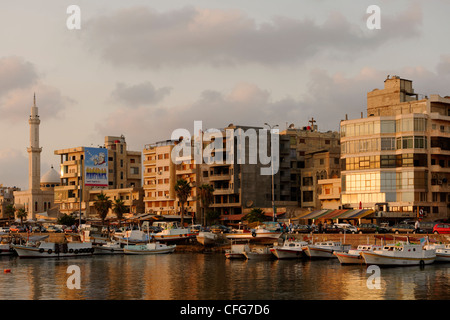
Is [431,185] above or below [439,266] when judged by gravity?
above

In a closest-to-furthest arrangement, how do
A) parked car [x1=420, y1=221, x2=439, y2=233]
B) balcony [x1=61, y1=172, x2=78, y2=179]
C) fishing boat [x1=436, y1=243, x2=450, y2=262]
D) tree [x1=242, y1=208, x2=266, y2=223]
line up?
fishing boat [x1=436, y1=243, x2=450, y2=262] → parked car [x1=420, y1=221, x2=439, y2=233] → tree [x1=242, y1=208, x2=266, y2=223] → balcony [x1=61, y1=172, x2=78, y2=179]

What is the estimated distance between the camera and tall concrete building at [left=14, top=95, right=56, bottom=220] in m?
181

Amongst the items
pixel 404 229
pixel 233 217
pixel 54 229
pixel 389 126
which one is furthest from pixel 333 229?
pixel 54 229

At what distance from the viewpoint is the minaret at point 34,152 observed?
593ft

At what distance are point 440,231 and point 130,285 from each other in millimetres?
44626

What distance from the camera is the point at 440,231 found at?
8350 cm

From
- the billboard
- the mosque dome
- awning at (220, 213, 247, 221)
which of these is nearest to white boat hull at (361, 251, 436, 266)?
awning at (220, 213, 247, 221)

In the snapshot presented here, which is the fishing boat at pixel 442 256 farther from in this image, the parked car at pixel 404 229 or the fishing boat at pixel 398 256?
the parked car at pixel 404 229

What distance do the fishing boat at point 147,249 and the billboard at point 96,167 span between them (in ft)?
247

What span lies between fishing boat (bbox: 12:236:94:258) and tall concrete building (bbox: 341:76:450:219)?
44.1 m

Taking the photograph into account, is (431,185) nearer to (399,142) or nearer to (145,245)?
(399,142)

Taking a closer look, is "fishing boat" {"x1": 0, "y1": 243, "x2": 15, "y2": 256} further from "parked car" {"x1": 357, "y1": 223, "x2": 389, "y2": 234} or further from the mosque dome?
the mosque dome

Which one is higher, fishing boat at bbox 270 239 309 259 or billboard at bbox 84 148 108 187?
billboard at bbox 84 148 108 187
